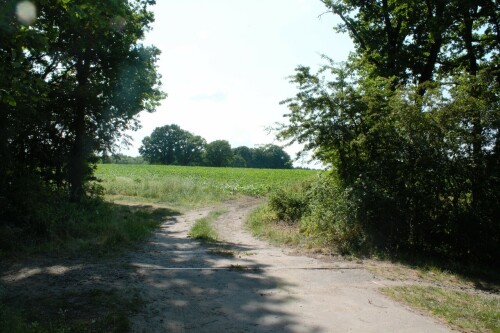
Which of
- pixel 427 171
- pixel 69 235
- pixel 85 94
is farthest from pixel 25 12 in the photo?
pixel 427 171

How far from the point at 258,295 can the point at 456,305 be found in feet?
11.4

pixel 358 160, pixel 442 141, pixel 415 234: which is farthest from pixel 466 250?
pixel 358 160

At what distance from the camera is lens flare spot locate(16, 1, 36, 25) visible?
746 cm

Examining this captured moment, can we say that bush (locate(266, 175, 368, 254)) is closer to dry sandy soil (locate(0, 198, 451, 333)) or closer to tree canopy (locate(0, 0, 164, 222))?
dry sandy soil (locate(0, 198, 451, 333))

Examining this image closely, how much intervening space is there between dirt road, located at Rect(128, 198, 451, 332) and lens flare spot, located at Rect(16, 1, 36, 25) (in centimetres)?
541

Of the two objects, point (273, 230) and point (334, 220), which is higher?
point (334, 220)

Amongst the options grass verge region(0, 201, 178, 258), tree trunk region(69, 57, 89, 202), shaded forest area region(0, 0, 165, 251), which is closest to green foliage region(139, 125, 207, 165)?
shaded forest area region(0, 0, 165, 251)

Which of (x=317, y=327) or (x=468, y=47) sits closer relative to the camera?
(x=317, y=327)

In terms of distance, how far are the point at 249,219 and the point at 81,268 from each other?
11.7 meters

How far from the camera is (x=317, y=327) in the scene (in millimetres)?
5488

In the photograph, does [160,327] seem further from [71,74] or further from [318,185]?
[71,74]

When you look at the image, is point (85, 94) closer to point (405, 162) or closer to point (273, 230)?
point (273, 230)

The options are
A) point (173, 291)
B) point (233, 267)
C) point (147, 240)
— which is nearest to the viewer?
point (173, 291)

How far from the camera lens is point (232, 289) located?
7.09m
